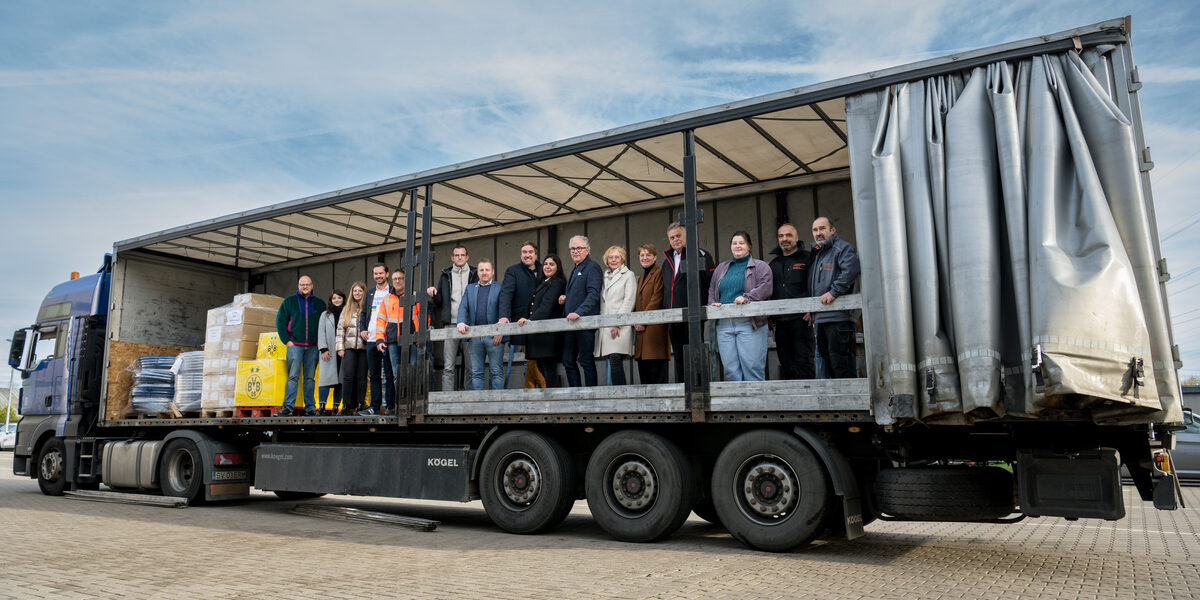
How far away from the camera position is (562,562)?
5.98 meters

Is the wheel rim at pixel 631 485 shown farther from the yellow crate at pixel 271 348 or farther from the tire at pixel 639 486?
the yellow crate at pixel 271 348

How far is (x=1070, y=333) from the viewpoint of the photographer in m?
4.84

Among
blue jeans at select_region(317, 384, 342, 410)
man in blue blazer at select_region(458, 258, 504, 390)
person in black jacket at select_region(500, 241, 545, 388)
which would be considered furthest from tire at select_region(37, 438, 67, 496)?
person in black jacket at select_region(500, 241, 545, 388)

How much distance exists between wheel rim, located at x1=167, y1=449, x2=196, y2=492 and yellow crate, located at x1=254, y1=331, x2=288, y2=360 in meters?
1.75

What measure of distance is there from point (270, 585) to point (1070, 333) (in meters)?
5.16

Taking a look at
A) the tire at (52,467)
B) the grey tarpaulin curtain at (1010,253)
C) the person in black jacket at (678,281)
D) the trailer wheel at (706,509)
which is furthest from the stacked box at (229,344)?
the grey tarpaulin curtain at (1010,253)

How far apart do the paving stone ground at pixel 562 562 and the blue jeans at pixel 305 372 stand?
1531 millimetres

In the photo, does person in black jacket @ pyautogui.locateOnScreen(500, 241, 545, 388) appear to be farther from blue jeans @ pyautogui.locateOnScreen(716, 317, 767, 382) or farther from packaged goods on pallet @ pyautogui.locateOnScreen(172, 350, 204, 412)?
packaged goods on pallet @ pyautogui.locateOnScreen(172, 350, 204, 412)

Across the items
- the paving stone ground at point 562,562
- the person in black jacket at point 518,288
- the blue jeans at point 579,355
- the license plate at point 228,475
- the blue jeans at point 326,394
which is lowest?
the paving stone ground at point 562,562

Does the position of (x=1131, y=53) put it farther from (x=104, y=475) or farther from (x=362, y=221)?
(x=104, y=475)

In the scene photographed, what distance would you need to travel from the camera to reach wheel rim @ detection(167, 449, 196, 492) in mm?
10539

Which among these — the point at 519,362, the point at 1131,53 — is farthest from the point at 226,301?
the point at 1131,53

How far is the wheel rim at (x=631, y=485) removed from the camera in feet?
22.3

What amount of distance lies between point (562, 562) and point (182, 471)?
23.2 feet
